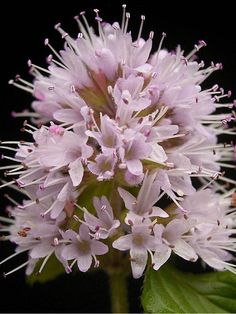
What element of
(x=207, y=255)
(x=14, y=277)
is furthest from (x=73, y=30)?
(x=207, y=255)

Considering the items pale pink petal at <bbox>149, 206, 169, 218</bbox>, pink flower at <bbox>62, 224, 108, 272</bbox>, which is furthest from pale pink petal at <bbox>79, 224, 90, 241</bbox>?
pale pink petal at <bbox>149, 206, 169, 218</bbox>

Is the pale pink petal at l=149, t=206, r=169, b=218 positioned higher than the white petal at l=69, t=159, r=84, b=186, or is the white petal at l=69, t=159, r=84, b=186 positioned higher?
the white petal at l=69, t=159, r=84, b=186

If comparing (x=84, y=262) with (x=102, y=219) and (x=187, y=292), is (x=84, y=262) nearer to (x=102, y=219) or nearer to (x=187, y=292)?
(x=102, y=219)

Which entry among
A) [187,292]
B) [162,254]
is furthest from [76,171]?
[187,292]

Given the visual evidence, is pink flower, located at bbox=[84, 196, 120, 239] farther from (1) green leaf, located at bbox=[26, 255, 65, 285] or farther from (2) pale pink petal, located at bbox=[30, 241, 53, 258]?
(1) green leaf, located at bbox=[26, 255, 65, 285]

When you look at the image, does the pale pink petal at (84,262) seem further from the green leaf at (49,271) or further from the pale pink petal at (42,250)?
the green leaf at (49,271)

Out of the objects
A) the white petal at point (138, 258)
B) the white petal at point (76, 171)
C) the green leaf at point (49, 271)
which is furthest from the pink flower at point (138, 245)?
the green leaf at point (49, 271)
